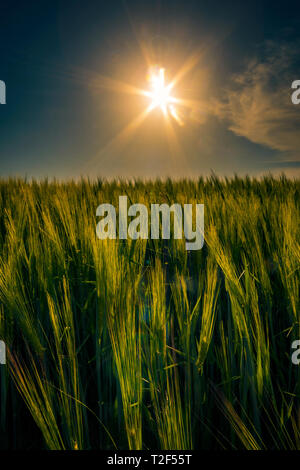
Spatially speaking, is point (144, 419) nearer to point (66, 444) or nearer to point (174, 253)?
point (66, 444)

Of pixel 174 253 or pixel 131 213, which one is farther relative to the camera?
pixel 131 213

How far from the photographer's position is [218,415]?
27.1 inches

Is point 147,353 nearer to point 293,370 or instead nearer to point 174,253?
point 293,370
